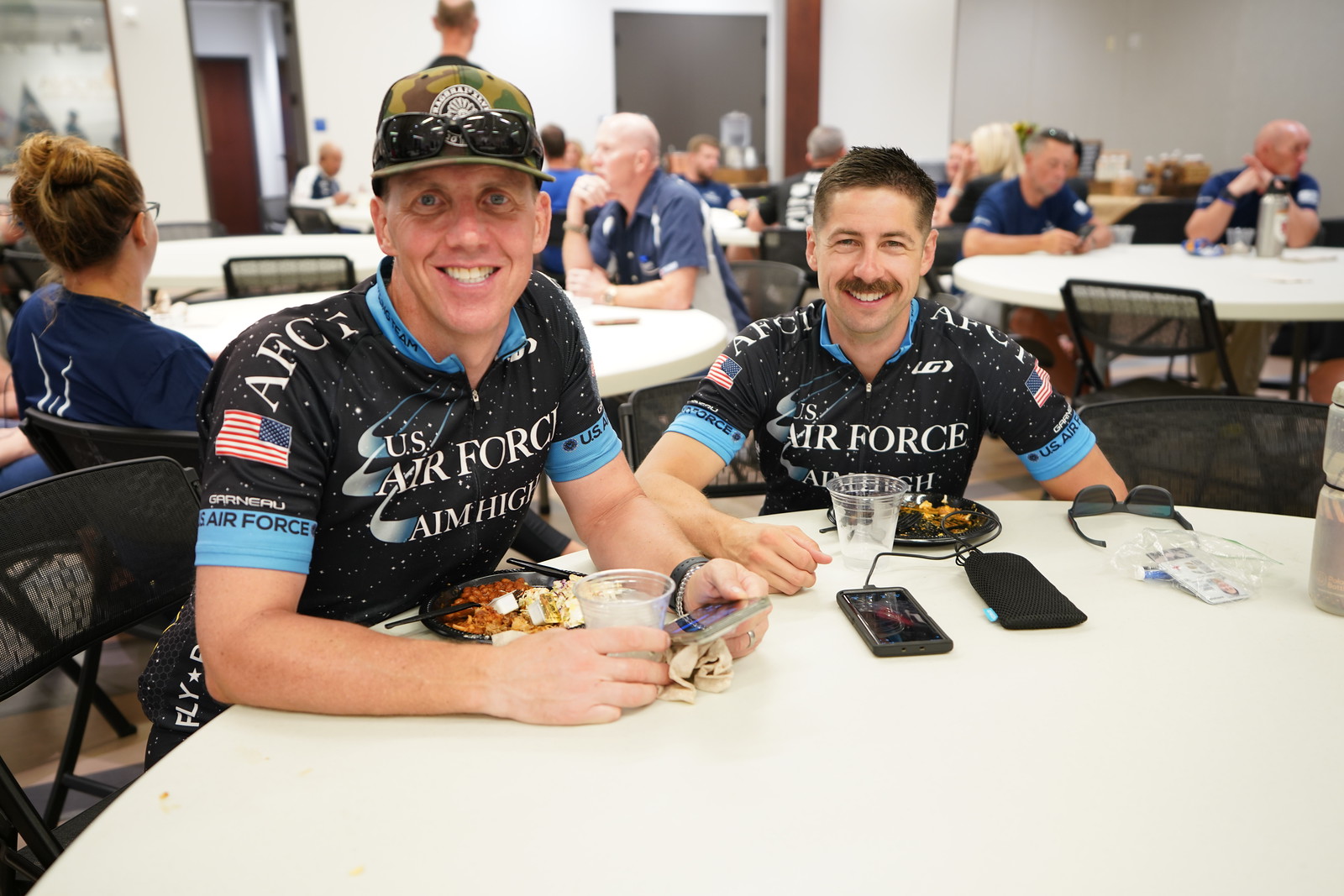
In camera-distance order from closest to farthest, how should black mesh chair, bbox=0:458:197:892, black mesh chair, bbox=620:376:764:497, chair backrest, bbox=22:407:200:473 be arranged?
black mesh chair, bbox=0:458:197:892
chair backrest, bbox=22:407:200:473
black mesh chair, bbox=620:376:764:497

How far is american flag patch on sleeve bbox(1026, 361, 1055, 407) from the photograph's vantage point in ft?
5.95

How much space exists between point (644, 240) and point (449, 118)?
2500 mm

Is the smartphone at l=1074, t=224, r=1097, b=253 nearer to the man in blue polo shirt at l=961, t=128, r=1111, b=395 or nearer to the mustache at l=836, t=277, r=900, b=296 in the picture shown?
the man in blue polo shirt at l=961, t=128, r=1111, b=395

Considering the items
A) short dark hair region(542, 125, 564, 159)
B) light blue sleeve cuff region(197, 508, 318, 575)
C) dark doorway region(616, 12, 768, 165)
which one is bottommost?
light blue sleeve cuff region(197, 508, 318, 575)

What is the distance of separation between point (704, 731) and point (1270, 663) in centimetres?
68

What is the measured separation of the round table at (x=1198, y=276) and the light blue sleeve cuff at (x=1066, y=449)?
6.45 feet

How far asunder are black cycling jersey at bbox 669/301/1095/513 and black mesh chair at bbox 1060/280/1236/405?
1533 millimetres

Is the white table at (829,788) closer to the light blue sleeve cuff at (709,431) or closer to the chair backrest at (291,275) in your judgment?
the light blue sleeve cuff at (709,431)

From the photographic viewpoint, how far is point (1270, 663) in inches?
45.1

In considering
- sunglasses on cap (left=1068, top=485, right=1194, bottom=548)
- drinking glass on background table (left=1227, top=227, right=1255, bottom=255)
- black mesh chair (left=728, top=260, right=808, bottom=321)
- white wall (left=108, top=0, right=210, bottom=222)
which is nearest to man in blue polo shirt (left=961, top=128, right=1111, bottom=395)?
drinking glass on background table (left=1227, top=227, right=1255, bottom=255)

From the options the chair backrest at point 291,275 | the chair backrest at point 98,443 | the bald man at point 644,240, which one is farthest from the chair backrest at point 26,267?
the chair backrest at point 98,443

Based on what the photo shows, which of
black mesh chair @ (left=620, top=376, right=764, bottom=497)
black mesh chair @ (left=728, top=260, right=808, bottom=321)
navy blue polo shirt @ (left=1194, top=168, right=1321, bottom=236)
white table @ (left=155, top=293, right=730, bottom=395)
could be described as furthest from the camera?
navy blue polo shirt @ (left=1194, top=168, right=1321, bottom=236)

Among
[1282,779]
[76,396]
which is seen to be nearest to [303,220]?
[76,396]

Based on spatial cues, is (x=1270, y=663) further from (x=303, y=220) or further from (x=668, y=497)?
(x=303, y=220)
